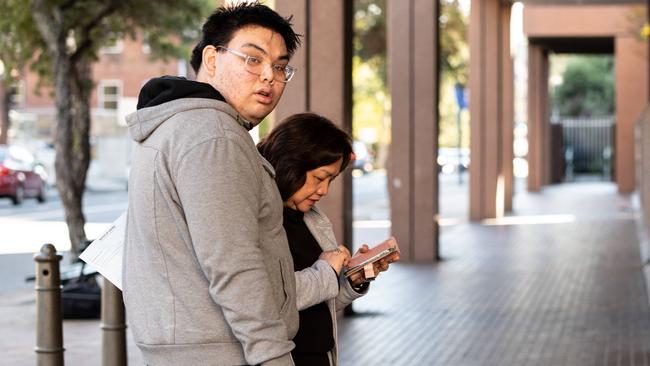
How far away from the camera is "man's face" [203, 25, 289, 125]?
3270 mm

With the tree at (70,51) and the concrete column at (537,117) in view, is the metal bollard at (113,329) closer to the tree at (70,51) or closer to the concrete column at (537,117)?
the tree at (70,51)

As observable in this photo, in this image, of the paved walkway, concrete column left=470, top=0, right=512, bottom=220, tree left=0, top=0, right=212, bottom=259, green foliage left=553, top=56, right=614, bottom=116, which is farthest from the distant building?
the paved walkway

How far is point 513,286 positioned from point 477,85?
9.81m

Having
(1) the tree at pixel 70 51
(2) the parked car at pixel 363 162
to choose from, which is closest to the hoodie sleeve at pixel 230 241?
(1) the tree at pixel 70 51

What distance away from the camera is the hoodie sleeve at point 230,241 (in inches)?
117

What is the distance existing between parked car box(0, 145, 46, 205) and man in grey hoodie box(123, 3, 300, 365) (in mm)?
28572

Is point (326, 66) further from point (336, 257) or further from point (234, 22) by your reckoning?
point (234, 22)

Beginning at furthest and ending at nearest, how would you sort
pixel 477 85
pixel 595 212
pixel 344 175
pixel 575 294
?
1. pixel 595 212
2. pixel 477 85
3. pixel 575 294
4. pixel 344 175

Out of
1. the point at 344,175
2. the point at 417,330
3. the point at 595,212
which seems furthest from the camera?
the point at 595,212

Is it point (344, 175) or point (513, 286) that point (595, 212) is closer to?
point (513, 286)

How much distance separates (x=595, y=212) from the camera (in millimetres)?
26984

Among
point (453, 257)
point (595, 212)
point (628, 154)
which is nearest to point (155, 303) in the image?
point (453, 257)

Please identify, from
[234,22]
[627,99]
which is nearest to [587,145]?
[627,99]

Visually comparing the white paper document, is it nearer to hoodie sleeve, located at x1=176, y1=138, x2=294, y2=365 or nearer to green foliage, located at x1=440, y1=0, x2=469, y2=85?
hoodie sleeve, located at x1=176, y1=138, x2=294, y2=365
